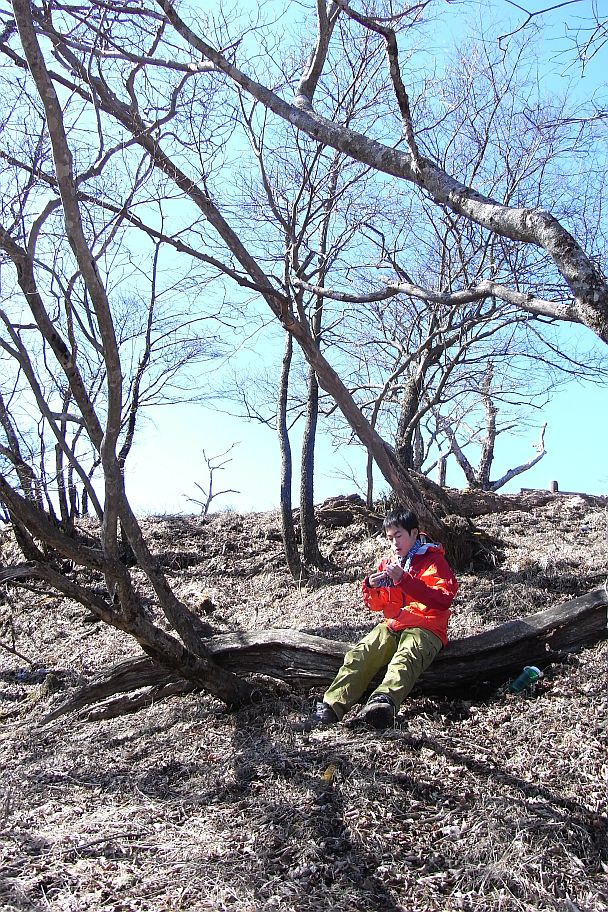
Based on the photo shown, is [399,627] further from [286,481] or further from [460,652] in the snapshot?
[286,481]

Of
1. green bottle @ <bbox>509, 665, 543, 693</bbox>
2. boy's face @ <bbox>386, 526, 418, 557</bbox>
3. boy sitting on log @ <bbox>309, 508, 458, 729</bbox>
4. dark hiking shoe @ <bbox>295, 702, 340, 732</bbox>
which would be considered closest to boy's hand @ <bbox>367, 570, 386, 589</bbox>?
boy sitting on log @ <bbox>309, 508, 458, 729</bbox>

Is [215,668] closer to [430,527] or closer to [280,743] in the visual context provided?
[280,743]

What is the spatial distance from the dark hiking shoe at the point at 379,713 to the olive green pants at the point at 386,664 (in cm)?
5

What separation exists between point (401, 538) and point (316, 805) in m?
1.78

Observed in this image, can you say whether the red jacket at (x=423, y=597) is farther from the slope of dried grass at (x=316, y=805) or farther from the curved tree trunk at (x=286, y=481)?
the curved tree trunk at (x=286, y=481)

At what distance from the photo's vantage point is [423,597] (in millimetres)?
4188

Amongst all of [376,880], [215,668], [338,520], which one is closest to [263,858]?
[376,880]

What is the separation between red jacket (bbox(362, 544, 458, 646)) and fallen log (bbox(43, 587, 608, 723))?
1.00 feet

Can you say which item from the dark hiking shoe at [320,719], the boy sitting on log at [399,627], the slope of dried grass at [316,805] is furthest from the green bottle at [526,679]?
the dark hiking shoe at [320,719]

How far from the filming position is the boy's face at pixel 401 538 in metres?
4.46

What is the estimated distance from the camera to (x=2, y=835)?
3.33 meters

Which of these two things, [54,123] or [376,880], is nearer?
[376,880]

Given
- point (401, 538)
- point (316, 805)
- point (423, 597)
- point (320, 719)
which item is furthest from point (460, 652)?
point (316, 805)

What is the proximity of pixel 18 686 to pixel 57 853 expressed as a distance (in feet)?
11.2
